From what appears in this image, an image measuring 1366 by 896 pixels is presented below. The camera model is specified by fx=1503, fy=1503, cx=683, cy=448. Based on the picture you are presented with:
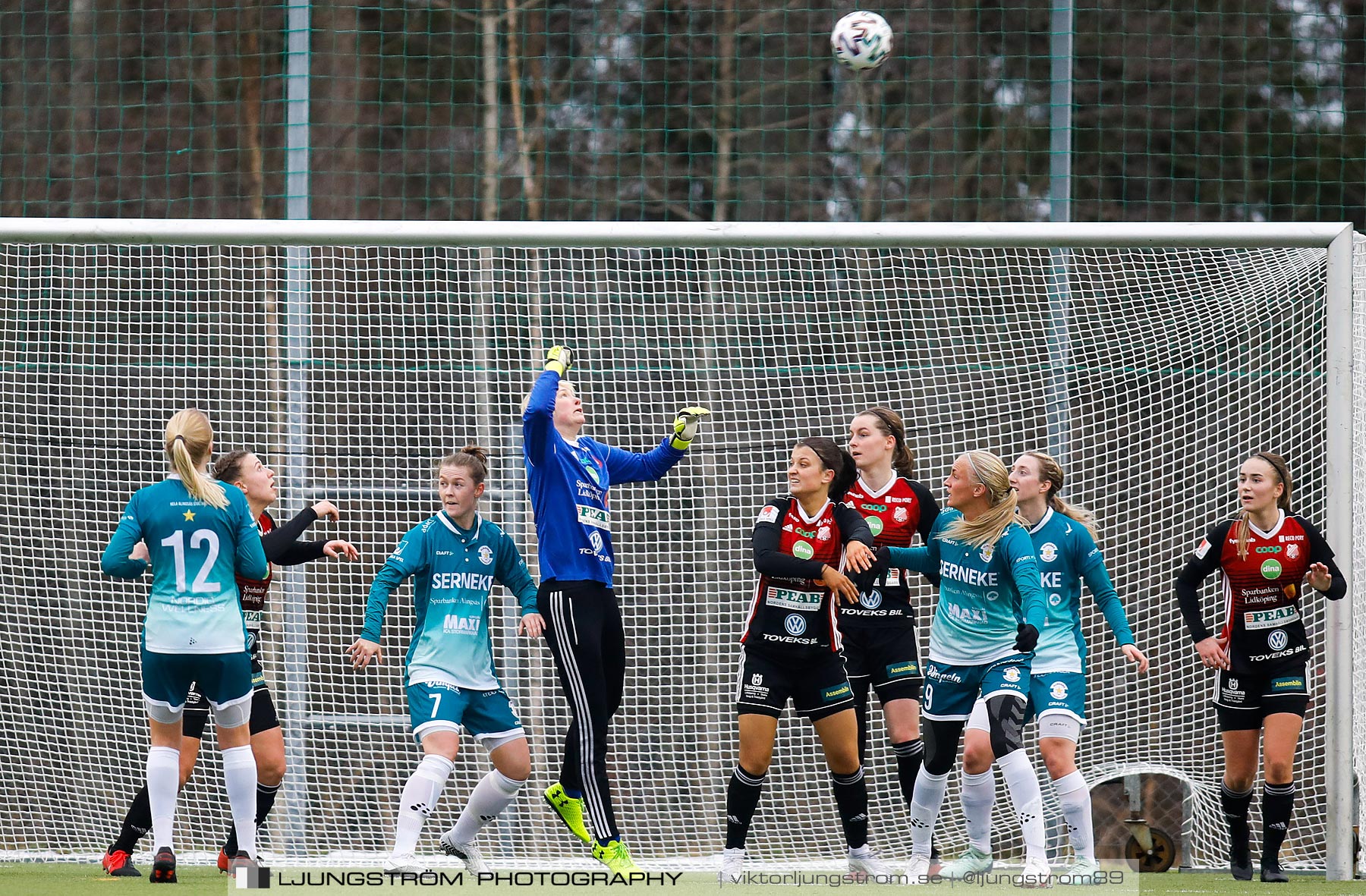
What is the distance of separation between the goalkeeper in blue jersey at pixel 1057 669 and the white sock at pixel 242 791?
8.56 feet

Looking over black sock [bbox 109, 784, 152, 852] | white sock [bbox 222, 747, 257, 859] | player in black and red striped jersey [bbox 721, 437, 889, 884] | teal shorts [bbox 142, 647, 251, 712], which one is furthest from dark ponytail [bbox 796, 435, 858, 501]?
black sock [bbox 109, 784, 152, 852]

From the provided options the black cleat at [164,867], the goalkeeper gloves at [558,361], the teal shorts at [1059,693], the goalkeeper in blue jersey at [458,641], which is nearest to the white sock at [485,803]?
the goalkeeper in blue jersey at [458,641]

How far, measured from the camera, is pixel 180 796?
7.16m

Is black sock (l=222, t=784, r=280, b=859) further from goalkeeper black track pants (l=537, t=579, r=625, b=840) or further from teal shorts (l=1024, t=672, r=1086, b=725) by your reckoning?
teal shorts (l=1024, t=672, r=1086, b=725)

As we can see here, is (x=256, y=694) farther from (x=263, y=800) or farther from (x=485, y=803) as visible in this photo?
(x=485, y=803)

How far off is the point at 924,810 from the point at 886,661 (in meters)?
0.61

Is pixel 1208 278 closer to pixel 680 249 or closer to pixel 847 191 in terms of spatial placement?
pixel 680 249

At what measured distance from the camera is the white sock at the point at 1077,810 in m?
5.60

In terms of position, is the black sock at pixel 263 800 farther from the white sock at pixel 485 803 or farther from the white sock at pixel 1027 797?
the white sock at pixel 1027 797

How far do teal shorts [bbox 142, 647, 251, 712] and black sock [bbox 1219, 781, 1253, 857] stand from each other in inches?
156

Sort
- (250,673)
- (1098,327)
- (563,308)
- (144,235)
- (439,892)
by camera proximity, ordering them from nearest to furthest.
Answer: (439,892), (250,673), (144,235), (1098,327), (563,308)

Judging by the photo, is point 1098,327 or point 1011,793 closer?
point 1011,793

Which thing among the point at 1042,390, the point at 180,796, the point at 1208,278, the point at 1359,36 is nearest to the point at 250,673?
the point at 180,796

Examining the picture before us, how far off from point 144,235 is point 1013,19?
7.58 metres
